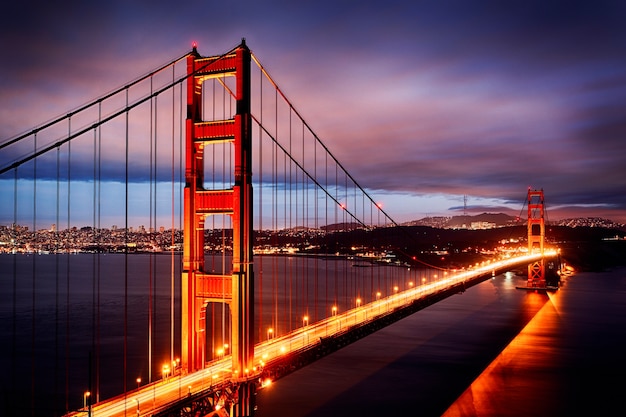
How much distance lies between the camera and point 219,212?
1617cm

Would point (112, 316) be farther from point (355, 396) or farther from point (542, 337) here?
point (542, 337)

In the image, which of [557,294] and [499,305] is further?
[557,294]

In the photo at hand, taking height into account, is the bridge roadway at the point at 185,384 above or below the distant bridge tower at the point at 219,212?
below

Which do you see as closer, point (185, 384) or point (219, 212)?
point (185, 384)

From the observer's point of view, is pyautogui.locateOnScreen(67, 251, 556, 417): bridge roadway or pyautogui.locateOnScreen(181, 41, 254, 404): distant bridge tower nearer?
pyautogui.locateOnScreen(67, 251, 556, 417): bridge roadway

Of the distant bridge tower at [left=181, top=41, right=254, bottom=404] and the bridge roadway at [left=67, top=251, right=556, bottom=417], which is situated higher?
the distant bridge tower at [left=181, top=41, right=254, bottom=404]

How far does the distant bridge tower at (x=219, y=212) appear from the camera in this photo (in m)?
15.5

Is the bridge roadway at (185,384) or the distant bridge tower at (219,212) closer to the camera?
the bridge roadway at (185,384)

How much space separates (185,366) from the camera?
16.1 meters

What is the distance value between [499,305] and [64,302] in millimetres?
51224

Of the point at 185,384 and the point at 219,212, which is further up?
the point at 219,212

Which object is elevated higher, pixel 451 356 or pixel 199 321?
pixel 199 321

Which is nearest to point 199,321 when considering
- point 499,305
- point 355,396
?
point 355,396

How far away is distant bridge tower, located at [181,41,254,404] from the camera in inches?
611
